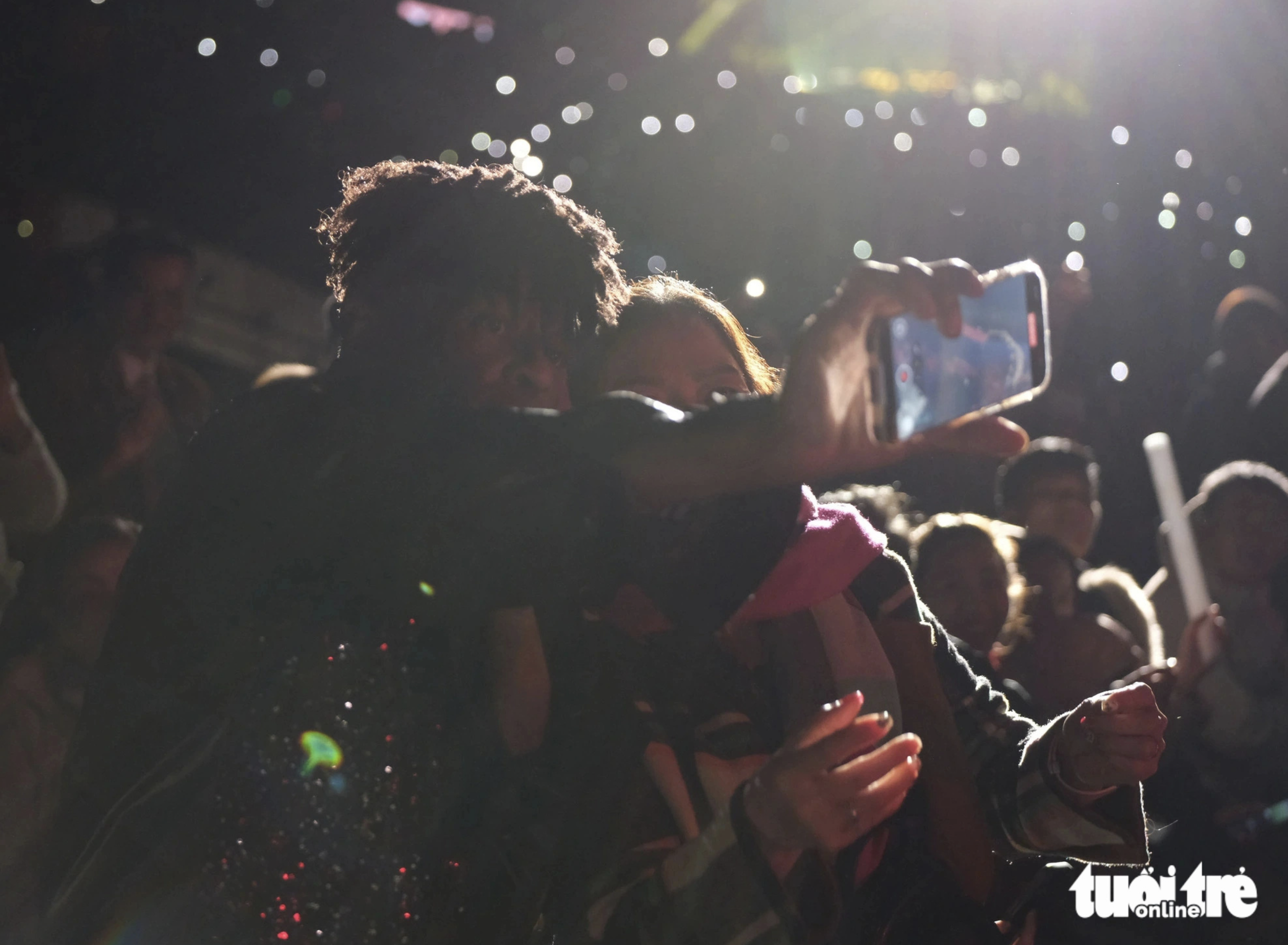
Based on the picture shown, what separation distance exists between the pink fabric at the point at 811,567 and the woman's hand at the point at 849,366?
1.42ft

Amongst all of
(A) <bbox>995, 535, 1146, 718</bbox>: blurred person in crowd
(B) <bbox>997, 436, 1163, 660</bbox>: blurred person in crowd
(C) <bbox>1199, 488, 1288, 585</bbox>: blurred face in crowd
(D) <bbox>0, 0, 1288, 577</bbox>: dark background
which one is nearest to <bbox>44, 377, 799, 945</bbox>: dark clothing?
(A) <bbox>995, 535, 1146, 718</bbox>: blurred person in crowd

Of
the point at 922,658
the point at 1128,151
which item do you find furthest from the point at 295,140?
the point at 1128,151

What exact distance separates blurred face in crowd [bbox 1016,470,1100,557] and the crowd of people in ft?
6.06

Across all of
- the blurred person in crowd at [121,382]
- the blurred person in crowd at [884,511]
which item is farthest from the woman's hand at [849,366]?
the blurred person in crowd at [121,382]

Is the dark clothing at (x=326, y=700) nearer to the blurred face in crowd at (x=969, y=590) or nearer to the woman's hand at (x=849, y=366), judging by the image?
the woman's hand at (x=849, y=366)

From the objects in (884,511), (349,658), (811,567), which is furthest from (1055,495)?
(349,658)

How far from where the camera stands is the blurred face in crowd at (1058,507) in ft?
10.3

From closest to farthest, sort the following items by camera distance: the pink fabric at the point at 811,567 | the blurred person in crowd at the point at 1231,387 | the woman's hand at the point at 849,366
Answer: the woman's hand at the point at 849,366 → the pink fabric at the point at 811,567 → the blurred person in crowd at the point at 1231,387

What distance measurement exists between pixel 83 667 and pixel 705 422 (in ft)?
5.94

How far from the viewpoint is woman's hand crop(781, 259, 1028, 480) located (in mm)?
651

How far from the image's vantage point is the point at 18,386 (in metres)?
2.39

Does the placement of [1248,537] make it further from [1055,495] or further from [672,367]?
[672,367]

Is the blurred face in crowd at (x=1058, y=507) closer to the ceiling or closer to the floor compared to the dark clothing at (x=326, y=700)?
closer to the floor

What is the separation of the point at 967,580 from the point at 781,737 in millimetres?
1396
